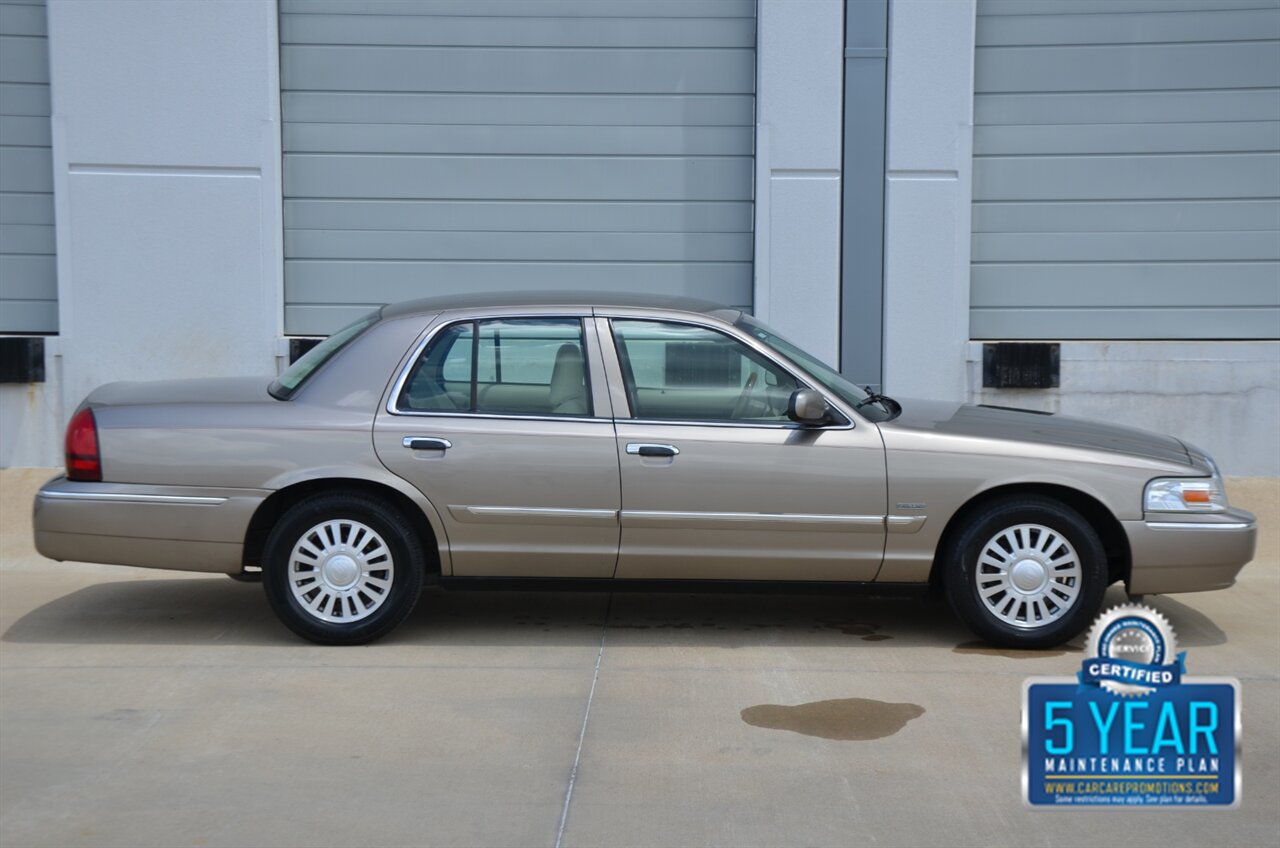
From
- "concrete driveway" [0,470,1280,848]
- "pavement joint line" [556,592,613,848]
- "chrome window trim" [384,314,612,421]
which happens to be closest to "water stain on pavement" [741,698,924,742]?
"concrete driveway" [0,470,1280,848]

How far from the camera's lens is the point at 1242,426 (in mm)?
10219

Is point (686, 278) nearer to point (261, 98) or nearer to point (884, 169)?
point (884, 169)

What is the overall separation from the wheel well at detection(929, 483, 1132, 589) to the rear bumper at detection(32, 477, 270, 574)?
9.98 ft

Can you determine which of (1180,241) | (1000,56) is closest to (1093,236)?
(1180,241)

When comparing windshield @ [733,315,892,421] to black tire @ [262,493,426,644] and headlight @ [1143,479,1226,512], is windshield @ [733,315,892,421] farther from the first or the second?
black tire @ [262,493,426,644]

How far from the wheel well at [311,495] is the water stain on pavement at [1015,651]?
240 centimetres

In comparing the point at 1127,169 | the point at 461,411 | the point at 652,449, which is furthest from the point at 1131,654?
the point at 1127,169

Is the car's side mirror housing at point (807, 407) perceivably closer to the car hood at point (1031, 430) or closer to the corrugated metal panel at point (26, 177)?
the car hood at point (1031, 430)

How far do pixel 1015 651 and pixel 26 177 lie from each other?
786 centimetres

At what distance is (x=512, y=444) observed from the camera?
20.6 ft

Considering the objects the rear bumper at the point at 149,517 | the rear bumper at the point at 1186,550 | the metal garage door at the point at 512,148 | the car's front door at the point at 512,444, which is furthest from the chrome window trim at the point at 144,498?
the metal garage door at the point at 512,148

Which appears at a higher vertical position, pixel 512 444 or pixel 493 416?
pixel 493 416

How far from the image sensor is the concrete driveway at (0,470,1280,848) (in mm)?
4391

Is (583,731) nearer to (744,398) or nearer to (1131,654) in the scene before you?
(744,398)
